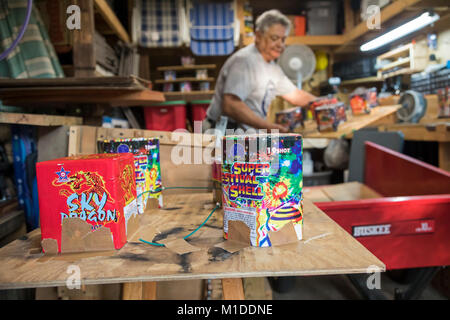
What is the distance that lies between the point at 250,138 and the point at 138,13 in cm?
364

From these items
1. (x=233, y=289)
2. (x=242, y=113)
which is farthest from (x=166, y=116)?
(x=233, y=289)

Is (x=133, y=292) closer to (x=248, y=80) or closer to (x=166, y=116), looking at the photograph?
(x=248, y=80)

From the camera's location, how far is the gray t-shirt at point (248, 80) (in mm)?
1950

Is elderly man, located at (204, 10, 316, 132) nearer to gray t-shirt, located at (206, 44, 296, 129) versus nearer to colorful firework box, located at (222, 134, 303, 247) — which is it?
gray t-shirt, located at (206, 44, 296, 129)

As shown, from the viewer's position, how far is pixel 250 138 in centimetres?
70

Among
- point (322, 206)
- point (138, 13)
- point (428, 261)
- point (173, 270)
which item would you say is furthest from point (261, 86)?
point (138, 13)

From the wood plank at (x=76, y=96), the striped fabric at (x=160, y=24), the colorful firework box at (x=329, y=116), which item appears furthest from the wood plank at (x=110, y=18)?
the colorful firework box at (x=329, y=116)

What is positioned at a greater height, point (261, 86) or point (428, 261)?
point (261, 86)

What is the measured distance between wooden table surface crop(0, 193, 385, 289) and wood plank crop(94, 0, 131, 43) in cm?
204

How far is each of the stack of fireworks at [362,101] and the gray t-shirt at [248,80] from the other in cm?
59

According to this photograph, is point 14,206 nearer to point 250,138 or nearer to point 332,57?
point 250,138

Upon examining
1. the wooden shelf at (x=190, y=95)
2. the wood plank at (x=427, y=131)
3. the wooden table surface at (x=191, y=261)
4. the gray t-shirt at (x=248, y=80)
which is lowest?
the wooden table surface at (x=191, y=261)

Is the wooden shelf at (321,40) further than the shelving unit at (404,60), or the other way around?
the wooden shelf at (321,40)

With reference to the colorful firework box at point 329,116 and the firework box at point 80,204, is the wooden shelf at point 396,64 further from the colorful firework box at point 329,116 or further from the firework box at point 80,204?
the firework box at point 80,204
